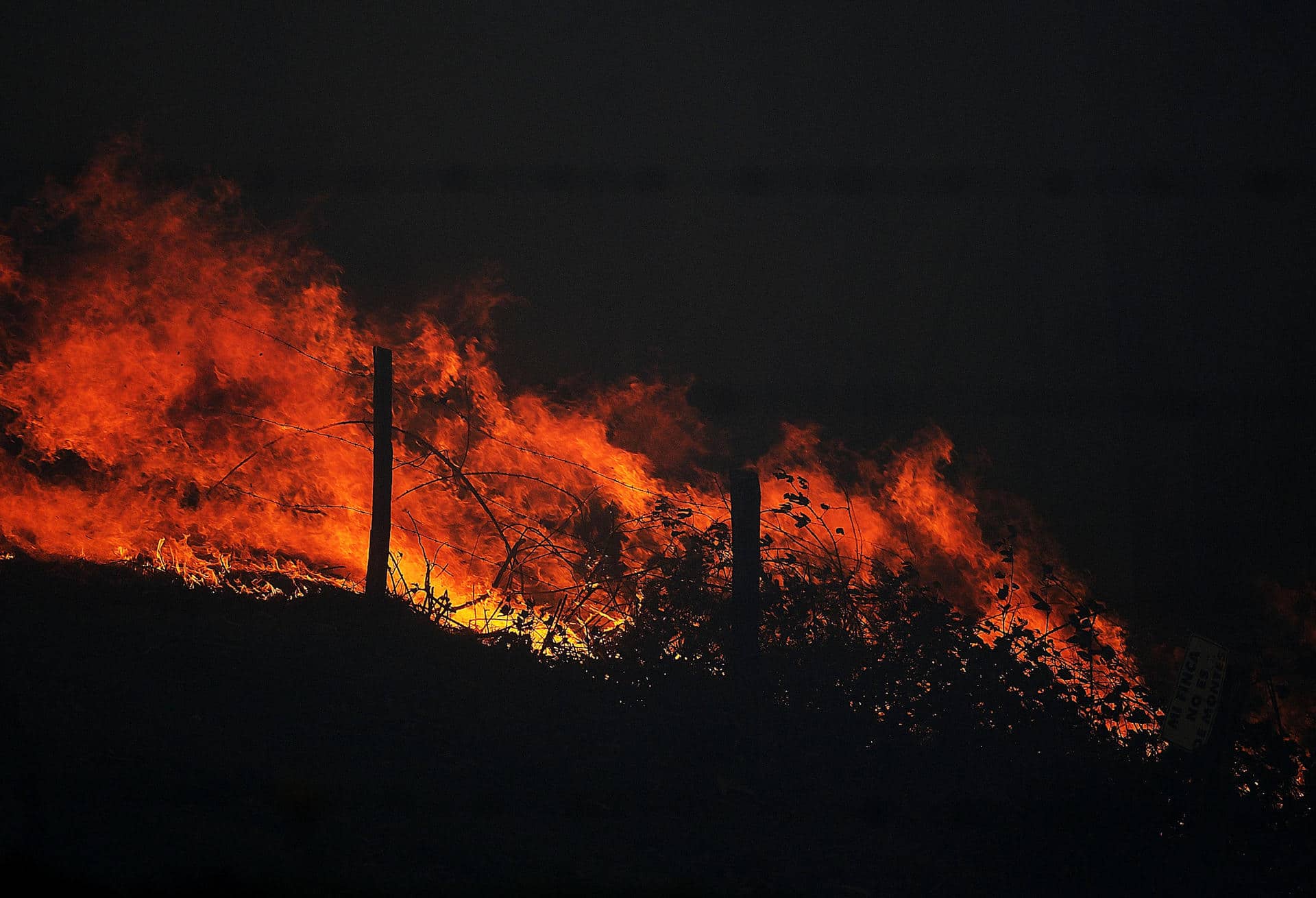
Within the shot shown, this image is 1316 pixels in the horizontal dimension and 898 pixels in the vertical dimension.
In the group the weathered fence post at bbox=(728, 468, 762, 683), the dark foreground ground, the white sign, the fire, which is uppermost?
the fire

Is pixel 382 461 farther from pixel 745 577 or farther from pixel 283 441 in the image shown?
pixel 745 577

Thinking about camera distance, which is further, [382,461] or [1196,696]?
[382,461]

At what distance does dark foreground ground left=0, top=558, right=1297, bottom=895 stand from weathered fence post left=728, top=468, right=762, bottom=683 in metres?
0.39

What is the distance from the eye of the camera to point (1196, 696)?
5.85m

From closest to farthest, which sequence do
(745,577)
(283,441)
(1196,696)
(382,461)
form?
(1196,696)
(745,577)
(382,461)
(283,441)

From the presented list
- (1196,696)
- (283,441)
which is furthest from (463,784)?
(283,441)

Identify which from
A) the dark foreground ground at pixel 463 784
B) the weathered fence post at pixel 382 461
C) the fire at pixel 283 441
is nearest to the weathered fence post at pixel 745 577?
the dark foreground ground at pixel 463 784

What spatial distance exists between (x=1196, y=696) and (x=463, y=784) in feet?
14.9

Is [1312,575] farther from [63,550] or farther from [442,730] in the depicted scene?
[63,550]

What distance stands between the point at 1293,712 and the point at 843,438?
6079mm

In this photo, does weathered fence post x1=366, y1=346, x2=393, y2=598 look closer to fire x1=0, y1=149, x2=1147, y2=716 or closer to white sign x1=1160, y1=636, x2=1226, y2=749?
fire x1=0, y1=149, x2=1147, y2=716

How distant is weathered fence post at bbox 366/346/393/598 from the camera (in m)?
8.08

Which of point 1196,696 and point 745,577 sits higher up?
point 745,577

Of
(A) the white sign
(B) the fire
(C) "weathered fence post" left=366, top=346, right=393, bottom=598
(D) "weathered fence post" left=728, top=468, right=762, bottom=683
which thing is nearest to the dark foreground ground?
(D) "weathered fence post" left=728, top=468, right=762, bottom=683
